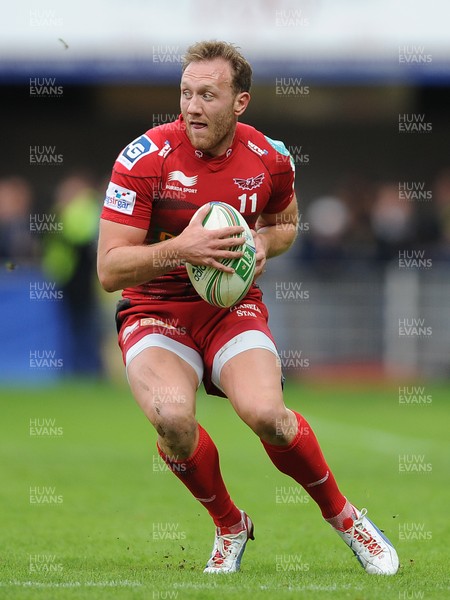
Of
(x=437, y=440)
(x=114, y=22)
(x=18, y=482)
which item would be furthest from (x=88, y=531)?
(x=114, y=22)

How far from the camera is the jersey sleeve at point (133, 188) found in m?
6.13

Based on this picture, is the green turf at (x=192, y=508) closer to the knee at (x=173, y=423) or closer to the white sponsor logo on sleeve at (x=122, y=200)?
the knee at (x=173, y=423)

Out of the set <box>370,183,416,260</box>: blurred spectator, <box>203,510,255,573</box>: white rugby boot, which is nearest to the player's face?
<box>203,510,255,573</box>: white rugby boot

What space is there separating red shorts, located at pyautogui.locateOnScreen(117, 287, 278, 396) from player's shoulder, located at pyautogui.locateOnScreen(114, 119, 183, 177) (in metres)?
0.78

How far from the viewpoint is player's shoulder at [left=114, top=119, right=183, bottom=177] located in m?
6.17

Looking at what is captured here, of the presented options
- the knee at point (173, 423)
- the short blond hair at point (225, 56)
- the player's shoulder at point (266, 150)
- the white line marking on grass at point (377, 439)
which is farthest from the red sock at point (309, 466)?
the white line marking on grass at point (377, 439)

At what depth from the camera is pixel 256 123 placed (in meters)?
22.2

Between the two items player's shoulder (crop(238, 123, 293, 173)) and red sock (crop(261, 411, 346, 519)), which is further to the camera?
player's shoulder (crop(238, 123, 293, 173))

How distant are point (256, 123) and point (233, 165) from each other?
1602 cm

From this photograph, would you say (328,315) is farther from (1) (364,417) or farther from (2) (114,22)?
(2) (114,22)

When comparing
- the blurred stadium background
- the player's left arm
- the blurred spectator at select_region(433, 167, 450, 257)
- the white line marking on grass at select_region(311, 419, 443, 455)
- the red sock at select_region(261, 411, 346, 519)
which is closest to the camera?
the red sock at select_region(261, 411, 346, 519)

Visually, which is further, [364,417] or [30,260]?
[30,260]

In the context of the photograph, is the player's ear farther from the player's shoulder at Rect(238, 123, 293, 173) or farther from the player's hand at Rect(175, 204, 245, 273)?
the player's hand at Rect(175, 204, 245, 273)

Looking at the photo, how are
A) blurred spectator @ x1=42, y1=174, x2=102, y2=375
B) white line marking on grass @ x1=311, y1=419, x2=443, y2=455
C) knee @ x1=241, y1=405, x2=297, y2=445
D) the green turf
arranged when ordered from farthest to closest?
1. blurred spectator @ x1=42, y1=174, x2=102, y2=375
2. white line marking on grass @ x1=311, y1=419, x2=443, y2=455
3. knee @ x1=241, y1=405, x2=297, y2=445
4. the green turf
